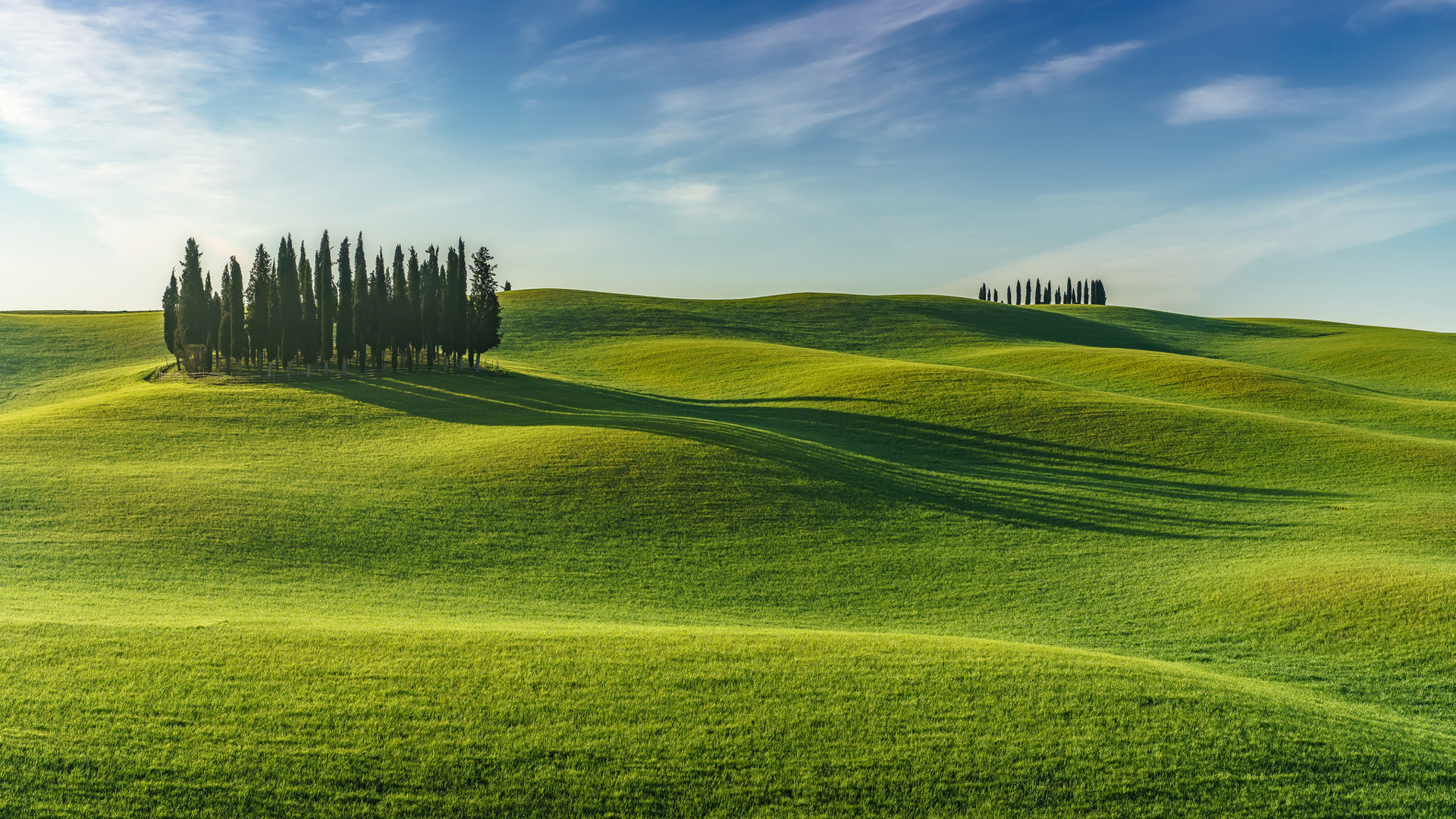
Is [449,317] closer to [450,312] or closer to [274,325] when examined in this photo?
[450,312]

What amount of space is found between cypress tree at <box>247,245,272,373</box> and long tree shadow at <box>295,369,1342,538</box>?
10.2 m

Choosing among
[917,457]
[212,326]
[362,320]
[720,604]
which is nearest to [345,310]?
[362,320]

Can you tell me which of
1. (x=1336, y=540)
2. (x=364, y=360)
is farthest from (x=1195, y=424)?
(x=364, y=360)

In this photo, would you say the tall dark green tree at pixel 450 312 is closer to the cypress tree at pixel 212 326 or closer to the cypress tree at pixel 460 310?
the cypress tree at pixel 460 310

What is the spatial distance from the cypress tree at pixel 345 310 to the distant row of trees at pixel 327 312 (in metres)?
0.07

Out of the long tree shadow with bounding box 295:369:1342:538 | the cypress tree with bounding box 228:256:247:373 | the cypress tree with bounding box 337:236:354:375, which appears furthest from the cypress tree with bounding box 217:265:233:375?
the long tree shadow with bounding box 295:369:1342:538

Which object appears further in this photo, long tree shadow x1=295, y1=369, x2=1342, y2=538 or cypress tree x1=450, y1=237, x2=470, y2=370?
cypress tree x1=450, y1=237, x2=470, y2=370

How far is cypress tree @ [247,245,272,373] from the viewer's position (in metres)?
60.4

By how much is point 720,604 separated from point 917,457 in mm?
23112

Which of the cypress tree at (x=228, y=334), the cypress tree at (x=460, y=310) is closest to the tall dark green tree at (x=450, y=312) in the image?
the cypress tree at (x=460, y=310)

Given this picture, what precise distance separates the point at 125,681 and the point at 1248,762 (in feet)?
53.5

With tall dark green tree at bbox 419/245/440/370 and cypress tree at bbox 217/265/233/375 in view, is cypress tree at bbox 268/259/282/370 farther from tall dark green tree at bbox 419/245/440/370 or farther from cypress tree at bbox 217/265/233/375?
tall dark green tree at bbox 419/245/440/370

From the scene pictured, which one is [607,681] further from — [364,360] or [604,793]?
[364,360]

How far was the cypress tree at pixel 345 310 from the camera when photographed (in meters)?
62.1
